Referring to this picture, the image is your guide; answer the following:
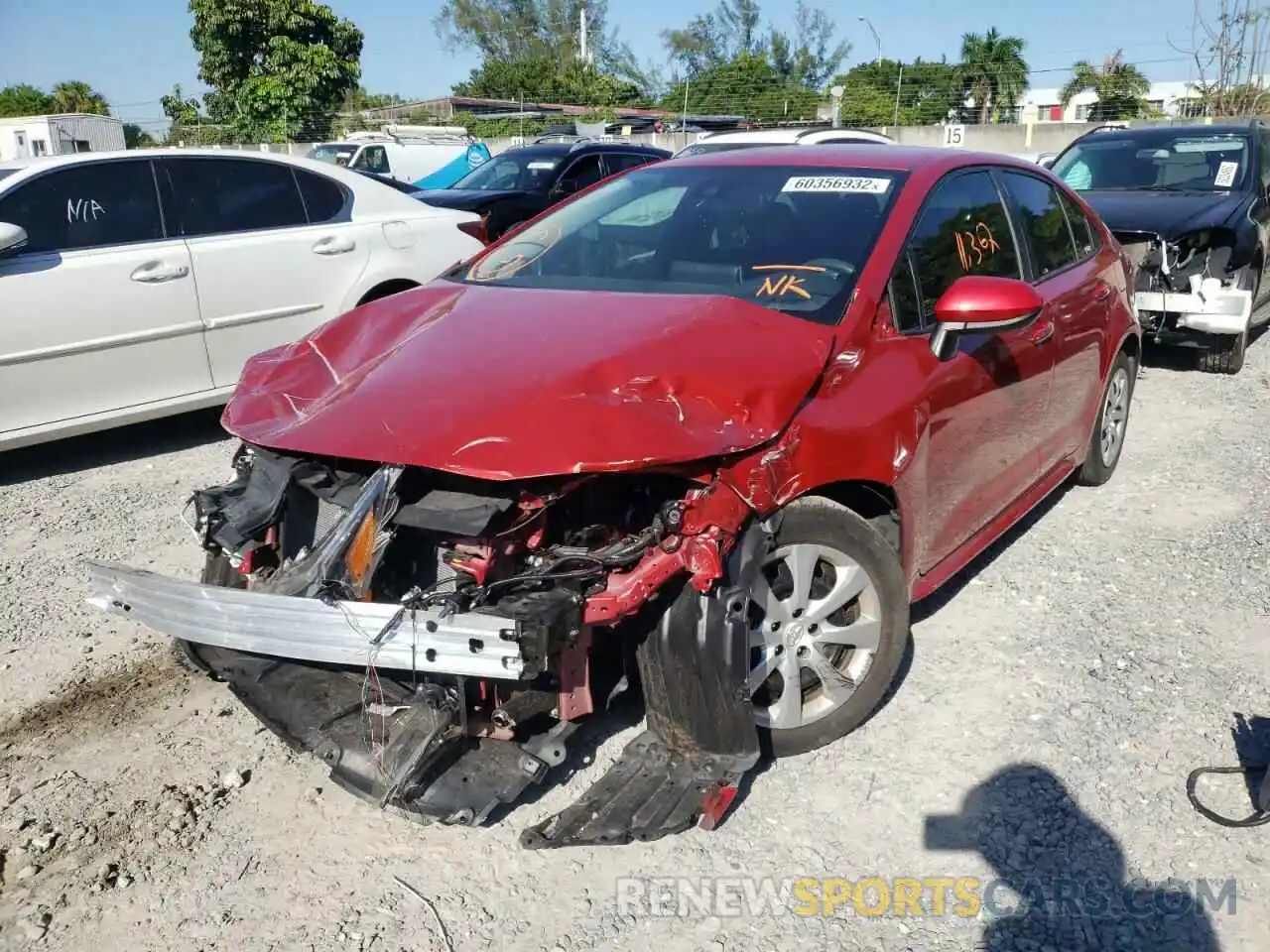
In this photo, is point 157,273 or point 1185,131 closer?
point 157,273

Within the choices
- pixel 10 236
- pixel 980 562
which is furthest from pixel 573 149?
pixel 980 562

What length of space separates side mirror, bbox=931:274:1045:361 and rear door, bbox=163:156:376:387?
4.16 meters

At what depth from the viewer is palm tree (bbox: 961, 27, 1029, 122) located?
4784 centimetres

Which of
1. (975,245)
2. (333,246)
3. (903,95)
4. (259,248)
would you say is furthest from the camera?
(903,95)

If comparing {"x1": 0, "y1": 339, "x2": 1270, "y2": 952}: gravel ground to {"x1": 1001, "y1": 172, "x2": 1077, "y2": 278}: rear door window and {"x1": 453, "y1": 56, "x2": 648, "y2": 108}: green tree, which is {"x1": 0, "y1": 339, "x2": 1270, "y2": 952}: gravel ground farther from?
{"x1": 453, "y1": 56, "x2": 648, "y2": 108}: green tree

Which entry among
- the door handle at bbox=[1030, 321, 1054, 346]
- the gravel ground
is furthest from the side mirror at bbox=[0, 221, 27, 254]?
Answer: the door handle at bbox=[1030, 321, 1054, 346]

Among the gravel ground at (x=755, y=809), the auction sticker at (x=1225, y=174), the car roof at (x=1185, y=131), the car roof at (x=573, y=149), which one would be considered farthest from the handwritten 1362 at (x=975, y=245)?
the car roof at (x=573, y=149)

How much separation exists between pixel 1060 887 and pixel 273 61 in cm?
3602

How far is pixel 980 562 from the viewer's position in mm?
4578

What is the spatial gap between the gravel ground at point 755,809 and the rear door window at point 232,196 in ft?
7.70

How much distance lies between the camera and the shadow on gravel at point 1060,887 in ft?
8.24

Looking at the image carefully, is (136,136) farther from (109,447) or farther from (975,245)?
(975,245)

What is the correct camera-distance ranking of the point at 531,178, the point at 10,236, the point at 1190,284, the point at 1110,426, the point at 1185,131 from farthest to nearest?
the point at 531,178 → the point at 1185,131 → the point at 1190,284 → the point at 1110,426 → the point at 10,236

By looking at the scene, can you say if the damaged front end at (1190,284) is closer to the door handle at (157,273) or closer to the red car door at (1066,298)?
the red car door at (1066,298)
